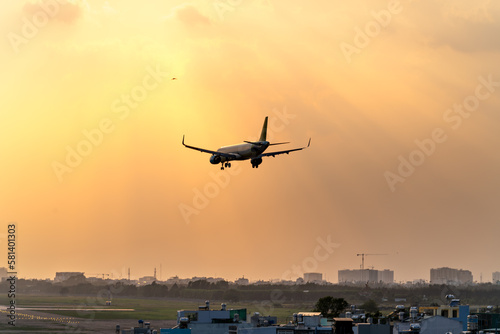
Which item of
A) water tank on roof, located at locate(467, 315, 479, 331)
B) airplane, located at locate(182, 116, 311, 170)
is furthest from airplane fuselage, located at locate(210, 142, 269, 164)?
water tank on roof, located at locate(467, 315, 479, 331)

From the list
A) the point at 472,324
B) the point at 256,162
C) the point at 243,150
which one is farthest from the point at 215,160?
the point at 472,324

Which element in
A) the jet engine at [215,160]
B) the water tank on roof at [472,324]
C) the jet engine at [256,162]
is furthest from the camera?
the jet engine at [215,160]

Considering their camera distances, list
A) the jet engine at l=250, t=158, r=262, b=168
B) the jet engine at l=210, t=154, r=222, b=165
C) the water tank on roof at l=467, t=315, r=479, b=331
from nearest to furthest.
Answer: the water tank on roof at l=467, t=315, r=479, b=331 → the jet engine at l=250, t=158, r=262, b=168 → the jet engine at l=210, t=154, r=222, b=165

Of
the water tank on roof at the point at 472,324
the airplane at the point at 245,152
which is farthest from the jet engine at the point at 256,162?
the water tank on roof at the point at 472,324

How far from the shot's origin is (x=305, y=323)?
372ft

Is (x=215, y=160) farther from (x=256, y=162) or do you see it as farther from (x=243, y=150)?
(x=256, y=162)

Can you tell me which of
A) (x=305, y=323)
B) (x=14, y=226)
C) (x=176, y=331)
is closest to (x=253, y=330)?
(x=305, y=323)

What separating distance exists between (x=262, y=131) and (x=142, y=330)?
56.3 m

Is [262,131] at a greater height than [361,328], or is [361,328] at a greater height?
[262,131]

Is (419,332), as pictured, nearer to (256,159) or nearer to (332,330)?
(332,330)

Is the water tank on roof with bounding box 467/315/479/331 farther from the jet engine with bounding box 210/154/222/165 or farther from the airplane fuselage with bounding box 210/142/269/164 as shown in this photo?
the jet engine with bounding box 210/154/222/165

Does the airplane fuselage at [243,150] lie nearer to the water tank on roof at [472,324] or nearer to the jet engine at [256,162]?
the jet engine at [256,162]

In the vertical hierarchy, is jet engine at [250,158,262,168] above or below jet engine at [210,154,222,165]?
below

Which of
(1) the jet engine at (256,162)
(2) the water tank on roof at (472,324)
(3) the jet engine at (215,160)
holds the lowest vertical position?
(2) the water tank on roof at (472,324)
